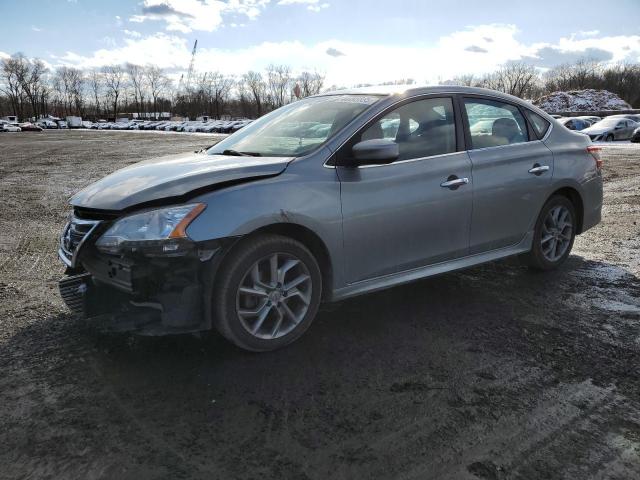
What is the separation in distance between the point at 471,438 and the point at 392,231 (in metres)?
1.64

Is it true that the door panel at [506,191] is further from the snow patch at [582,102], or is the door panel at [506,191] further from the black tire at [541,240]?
the snow patch at [582,102]

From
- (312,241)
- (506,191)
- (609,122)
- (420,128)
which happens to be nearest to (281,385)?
(312,241)

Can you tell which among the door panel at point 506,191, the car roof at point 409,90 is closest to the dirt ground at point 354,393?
the door panel at point 506,191

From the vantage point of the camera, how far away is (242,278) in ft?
10.8

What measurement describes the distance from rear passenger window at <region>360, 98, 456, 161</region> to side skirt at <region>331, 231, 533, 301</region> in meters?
0.87

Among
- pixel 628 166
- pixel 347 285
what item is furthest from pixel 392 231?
pixel 628 166

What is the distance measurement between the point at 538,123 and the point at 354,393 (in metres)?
3.50

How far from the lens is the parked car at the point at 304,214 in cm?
318

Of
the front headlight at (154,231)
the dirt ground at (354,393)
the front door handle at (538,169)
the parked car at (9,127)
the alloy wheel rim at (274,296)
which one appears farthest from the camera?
the parked car at (9,127)

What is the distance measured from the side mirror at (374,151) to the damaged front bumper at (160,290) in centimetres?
107

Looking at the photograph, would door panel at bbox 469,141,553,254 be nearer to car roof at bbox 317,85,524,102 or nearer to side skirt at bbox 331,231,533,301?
side skirt at bbox 331,231,533,301

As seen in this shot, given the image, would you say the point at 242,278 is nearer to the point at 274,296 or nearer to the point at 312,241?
the point at 274,296

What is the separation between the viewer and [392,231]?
386 centimetres

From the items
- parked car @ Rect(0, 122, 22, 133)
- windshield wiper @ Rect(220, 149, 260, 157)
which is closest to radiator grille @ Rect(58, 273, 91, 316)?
windshield wiper @ Rect(220, 149, 260, 157)
